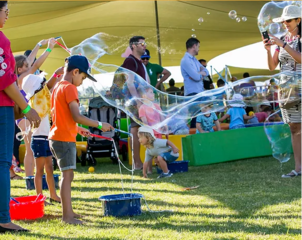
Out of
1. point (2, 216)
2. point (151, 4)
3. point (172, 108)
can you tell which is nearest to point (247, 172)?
point (172, 108)

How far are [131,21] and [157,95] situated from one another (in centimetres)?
704

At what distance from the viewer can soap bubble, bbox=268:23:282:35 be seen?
220 inches

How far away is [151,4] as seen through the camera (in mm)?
11016

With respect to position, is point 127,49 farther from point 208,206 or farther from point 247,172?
point 208,206

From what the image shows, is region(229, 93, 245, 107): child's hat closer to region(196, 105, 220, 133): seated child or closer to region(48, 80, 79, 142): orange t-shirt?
region(48, 80, 79, 142): orange t-shirt

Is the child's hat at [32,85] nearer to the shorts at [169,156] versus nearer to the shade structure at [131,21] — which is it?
the shorts at [169,156]

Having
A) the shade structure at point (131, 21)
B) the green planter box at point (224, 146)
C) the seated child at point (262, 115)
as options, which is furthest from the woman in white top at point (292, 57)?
the seated child at point (262, 115)

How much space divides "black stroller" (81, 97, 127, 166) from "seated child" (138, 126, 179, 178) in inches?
86.8

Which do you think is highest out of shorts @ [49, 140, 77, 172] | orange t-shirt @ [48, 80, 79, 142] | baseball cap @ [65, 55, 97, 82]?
baseball cap @ [65, 55, 97, 82]

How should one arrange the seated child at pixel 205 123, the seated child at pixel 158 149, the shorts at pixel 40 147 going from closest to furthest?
the shorts at pixel 40 147 < the seated child at pixel 158 149 < the seated child at pixel 205 123

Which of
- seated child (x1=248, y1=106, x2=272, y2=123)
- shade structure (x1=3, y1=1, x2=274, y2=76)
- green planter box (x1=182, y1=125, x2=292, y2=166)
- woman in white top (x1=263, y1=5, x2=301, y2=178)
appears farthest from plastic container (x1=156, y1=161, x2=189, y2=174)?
seated child (x1=248, y1=106, x2=272, y2=123)

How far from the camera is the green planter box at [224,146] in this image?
7848 millimetres

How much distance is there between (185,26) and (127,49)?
5558mm

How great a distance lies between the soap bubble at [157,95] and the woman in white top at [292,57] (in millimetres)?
165
